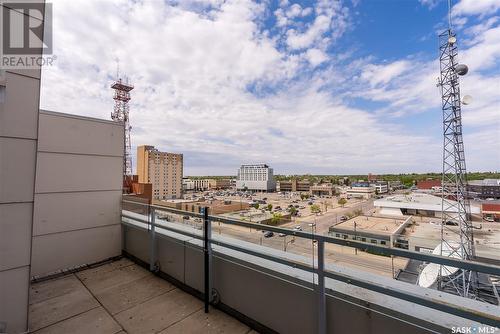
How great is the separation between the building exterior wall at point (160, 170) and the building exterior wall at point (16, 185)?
49012 millimetres

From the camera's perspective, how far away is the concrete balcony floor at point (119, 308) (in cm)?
238

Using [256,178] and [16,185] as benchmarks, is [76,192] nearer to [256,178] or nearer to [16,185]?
[16,185]

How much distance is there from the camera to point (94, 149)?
4125 mm

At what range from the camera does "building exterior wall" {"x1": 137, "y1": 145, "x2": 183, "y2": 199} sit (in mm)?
49906

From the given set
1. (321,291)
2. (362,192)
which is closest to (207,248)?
(321,291)

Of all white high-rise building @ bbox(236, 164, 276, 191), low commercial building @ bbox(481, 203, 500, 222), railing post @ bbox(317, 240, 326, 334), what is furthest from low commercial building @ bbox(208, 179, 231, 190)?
railing post @ bbox(317, 240, 326, 334)

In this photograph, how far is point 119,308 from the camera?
2.72 meters

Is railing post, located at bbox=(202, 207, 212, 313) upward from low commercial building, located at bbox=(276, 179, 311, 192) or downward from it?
upward

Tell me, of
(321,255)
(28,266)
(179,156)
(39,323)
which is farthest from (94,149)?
(179,156)

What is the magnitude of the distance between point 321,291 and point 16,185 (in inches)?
114

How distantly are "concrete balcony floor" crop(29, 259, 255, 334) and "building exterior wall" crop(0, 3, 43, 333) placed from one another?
1.47 ft

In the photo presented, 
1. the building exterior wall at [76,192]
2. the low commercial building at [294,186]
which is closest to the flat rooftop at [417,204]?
the building exterior wall at [76,192]

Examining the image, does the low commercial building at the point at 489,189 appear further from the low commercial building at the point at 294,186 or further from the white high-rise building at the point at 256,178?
the white high-rise building at the point at 256,178

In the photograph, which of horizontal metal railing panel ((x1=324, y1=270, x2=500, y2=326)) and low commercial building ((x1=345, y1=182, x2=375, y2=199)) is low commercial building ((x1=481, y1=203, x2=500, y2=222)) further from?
horizontal metal railing panel ((x1=324, y1=270, x2=500, y2=326))
